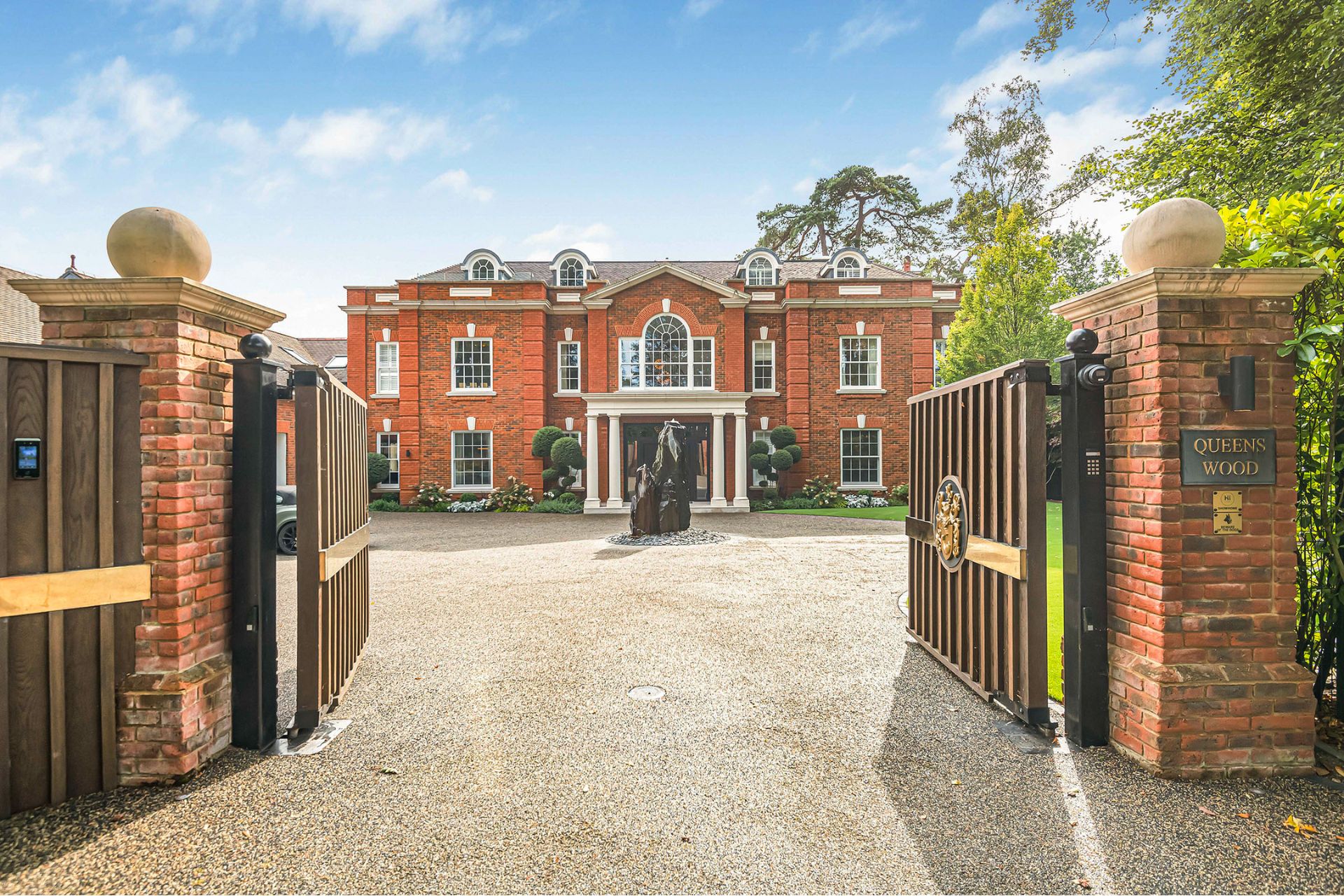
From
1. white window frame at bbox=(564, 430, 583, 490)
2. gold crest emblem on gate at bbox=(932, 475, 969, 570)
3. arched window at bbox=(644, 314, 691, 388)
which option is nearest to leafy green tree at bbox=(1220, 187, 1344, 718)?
gold crest emblem on gate at bbox=(932, 475, 969, 570)

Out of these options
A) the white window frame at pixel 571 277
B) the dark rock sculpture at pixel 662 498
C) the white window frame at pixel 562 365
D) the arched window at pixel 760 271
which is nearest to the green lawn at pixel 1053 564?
the dark rock sculpture at pixel 662 498

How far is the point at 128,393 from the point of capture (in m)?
3.24

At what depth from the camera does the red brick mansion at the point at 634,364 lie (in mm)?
19969

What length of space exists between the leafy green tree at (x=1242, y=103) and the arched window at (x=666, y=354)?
11.8m

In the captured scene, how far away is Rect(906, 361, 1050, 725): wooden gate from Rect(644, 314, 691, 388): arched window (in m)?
14.6


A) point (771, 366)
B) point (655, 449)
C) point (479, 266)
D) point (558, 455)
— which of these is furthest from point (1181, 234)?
point (479, 266)

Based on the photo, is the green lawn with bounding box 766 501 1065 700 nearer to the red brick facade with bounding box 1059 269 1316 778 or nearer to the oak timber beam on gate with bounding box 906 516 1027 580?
the oak timber beam on gate with bounding box 906 516 1027 580

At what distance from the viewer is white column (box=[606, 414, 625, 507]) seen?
18.9 m

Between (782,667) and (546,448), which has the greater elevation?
(546,448)

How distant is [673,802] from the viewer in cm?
305

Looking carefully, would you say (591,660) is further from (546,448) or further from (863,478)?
(863,478)

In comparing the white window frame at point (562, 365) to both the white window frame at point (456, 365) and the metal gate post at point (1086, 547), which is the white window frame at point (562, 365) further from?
the metal gate post at point (1086, 547)

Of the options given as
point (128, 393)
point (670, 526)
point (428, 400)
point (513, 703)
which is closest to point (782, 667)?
point (513, 703)

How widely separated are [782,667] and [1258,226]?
14.1 ft
